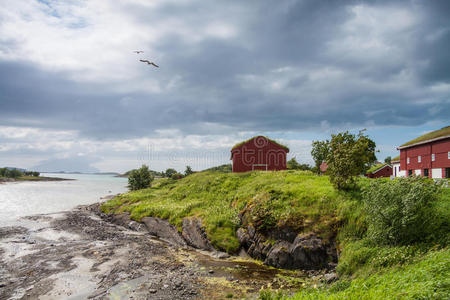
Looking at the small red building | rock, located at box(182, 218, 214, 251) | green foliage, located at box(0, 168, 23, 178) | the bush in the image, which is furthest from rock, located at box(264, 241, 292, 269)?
green foliage, located at box(0, 168, 23, 178)

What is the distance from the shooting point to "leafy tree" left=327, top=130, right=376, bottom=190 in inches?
691

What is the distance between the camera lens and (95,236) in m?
23.8

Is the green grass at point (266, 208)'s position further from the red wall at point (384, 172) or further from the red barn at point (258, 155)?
the red wall at point (384, 172)

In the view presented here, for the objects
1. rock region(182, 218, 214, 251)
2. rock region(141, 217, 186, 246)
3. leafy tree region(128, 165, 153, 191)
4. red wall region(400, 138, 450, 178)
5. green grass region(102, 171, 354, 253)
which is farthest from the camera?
leafy tree region(128, 165, 153, 191)

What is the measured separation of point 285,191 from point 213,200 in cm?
1041

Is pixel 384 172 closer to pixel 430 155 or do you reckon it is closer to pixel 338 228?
pixel 430 155

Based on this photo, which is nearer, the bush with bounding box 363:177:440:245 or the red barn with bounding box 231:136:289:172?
the bush with bounding box 363:177:440:245

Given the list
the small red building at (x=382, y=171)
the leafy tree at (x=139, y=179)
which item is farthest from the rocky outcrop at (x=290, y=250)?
the small red building at (x=382, y=171)

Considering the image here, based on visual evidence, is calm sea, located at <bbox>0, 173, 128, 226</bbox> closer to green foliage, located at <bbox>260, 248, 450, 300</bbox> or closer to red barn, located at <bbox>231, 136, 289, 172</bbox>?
red barn, located at <bbox>231, 136, 289, 172</bbox>

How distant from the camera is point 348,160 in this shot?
1773cm

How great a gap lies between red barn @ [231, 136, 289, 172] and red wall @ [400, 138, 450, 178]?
19.7m

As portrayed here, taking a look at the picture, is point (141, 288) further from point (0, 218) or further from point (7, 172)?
point (7, 172)

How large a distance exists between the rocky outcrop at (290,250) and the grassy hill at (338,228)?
0.57 metres

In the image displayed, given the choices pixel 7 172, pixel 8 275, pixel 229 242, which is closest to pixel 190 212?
pixel 229 242
